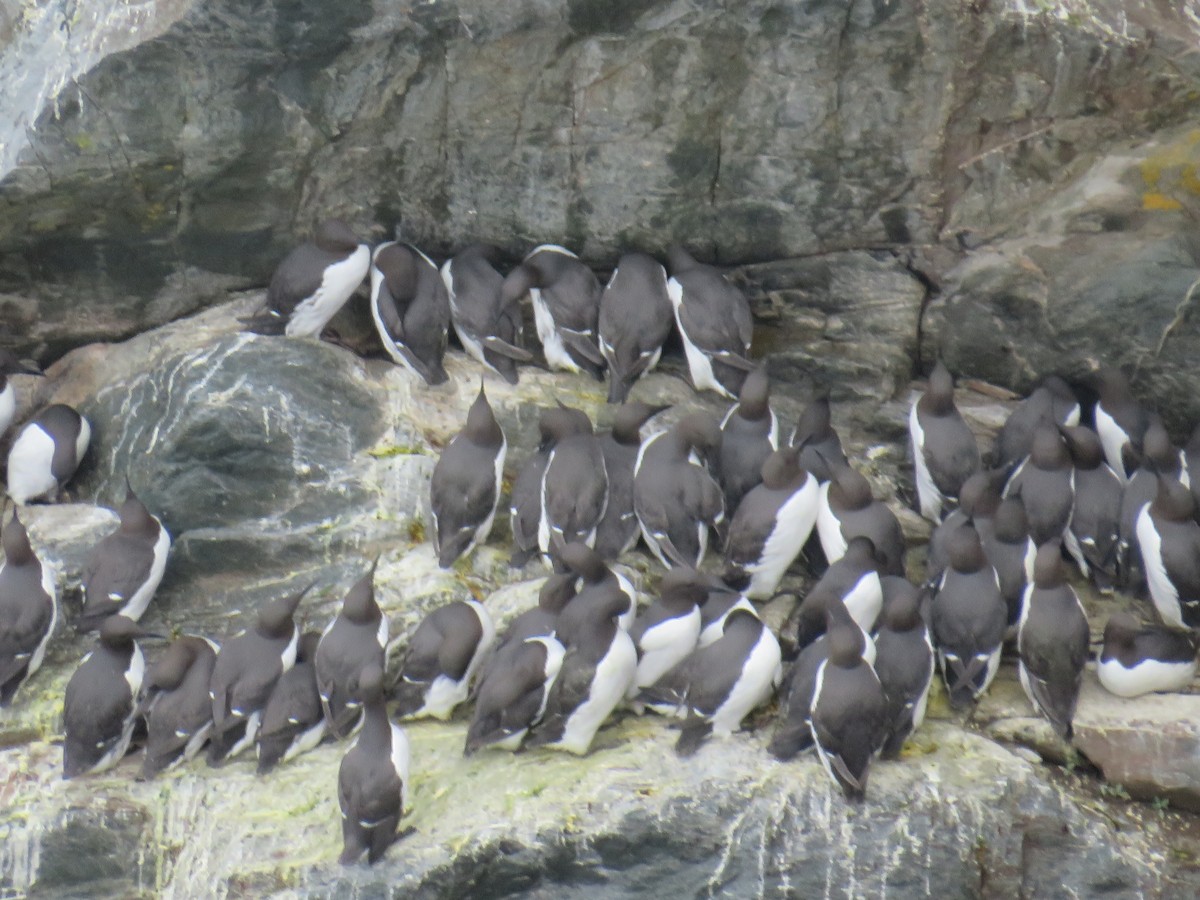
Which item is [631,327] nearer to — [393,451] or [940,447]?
[393,451]

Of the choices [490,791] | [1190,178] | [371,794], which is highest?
[1190,178]

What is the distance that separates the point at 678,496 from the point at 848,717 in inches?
62.8

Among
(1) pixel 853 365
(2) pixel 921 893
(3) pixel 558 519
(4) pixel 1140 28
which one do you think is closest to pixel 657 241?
(1) pixel 853 365

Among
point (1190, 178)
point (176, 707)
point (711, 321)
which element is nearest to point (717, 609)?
point (711, 321)

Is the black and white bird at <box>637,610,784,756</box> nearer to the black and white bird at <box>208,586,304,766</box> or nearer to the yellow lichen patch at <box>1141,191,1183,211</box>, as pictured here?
the black and white bird at <box>208,586,304,766</box>

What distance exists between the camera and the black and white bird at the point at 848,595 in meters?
7.80

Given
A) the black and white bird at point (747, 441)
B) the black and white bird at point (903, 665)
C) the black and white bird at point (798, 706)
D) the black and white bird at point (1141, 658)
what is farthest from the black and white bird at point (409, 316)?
the black and white bird at point (1141, 658)

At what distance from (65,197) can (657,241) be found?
2.91 meters

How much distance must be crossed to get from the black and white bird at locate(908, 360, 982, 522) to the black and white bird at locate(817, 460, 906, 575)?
0.41 m

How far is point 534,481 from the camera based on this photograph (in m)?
8.42

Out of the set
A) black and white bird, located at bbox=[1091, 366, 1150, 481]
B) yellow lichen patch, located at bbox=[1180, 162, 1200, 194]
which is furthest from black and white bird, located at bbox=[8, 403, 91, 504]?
yellow lichen patch, located at bbox=[1180, 162, 1200, 194]

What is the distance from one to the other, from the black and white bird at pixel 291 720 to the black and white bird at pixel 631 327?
2220mm

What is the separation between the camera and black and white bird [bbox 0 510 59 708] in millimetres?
7863

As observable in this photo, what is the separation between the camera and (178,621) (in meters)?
8.36
